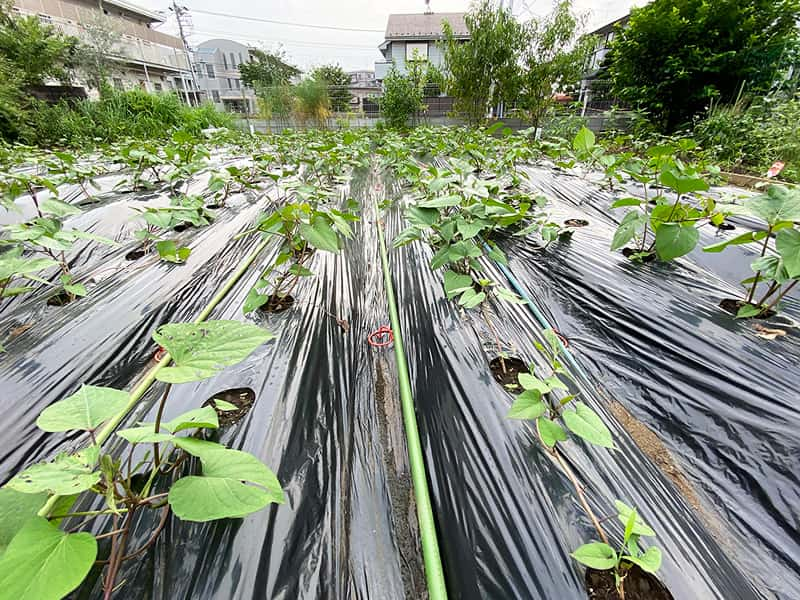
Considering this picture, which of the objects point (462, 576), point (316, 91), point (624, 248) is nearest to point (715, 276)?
point (624, 248)

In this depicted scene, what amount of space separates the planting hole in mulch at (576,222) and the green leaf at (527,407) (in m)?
1.86

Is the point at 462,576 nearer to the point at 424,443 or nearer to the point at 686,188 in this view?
the point at 424,443

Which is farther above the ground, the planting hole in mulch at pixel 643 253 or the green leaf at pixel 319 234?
the green leaf at pixel 319 234

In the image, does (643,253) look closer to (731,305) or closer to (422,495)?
(731,305)

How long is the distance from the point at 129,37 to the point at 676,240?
2392 centimetres

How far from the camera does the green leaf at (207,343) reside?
548 millimetres

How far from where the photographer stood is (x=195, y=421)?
20.6 inches

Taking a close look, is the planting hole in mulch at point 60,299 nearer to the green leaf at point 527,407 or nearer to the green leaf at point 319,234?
the green leaf at point 319,234

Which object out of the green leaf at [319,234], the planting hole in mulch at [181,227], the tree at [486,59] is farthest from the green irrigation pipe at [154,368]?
the tree at [486,59]

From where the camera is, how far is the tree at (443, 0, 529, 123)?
7809mm

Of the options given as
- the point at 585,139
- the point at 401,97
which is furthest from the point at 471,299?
the point at 401,97

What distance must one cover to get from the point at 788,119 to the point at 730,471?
556cm

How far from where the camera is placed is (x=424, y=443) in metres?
0.93

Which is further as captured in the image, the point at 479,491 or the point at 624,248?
the point at 624,248
